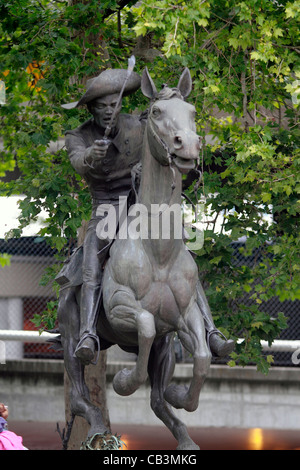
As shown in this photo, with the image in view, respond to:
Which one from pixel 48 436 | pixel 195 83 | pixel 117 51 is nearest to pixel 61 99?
pixel 117 51

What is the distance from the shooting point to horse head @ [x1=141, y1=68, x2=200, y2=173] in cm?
620

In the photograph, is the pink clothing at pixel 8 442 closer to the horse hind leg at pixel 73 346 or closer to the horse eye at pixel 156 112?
the horse hind leg at pixel 73 346

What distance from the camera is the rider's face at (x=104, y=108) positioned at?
24.0 ft

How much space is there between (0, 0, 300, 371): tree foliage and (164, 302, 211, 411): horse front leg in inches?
125

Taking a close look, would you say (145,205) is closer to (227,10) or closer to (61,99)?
(227,10)

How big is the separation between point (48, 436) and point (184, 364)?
2.42 m

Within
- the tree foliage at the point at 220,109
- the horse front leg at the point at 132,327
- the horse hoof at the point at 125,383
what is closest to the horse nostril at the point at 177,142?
the horse front leg at the point at 132,327

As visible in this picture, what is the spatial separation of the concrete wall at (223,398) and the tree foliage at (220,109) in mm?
4097

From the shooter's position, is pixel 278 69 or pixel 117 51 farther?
pixel 117 51

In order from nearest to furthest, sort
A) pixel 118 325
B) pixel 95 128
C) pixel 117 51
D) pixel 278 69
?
pixel 118 325 < pixel 95 128 < pixel 278 69 < pixel 117 51

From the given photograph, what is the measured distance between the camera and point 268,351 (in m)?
16.0

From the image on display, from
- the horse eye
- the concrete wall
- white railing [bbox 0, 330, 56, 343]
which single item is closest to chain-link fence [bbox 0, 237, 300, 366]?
white railing [bbox 0, 330, 56, 343]

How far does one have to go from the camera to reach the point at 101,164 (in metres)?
7.38

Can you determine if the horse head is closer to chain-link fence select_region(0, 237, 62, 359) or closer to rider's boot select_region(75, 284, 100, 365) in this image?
rider's boot select_region(75, 284, 100, 365)
